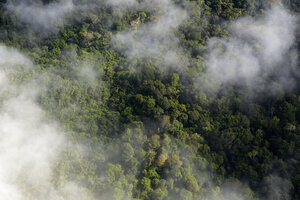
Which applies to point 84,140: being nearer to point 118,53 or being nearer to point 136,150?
point 136,150

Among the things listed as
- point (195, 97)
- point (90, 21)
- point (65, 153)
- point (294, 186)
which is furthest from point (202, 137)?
point (90, 21)

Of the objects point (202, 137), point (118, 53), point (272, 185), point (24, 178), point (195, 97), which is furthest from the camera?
point (118, 53)

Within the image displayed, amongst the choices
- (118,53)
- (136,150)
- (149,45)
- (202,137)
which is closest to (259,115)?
(202,137)

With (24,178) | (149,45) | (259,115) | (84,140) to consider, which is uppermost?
(149,45)

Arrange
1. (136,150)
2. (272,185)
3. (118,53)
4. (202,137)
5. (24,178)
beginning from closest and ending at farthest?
(24,178)
(272,185)
(136,150)
(202,137)
(118,53)

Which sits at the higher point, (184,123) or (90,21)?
(90,21)

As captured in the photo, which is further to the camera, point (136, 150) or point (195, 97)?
point (195, 97)
